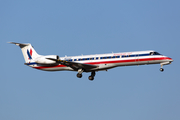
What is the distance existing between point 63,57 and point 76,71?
3345 millimetres

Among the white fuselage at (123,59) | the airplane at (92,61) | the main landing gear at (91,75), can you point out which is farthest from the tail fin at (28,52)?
the main landing gear at (91,75)

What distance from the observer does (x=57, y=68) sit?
44719 mm

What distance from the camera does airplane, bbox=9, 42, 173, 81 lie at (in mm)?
39812

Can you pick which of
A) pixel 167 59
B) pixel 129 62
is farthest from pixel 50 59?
pixel 167 59

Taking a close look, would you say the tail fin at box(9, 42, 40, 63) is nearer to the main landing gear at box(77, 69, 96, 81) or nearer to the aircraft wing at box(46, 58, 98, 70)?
the aircraft wing at box(46, 58, 98, 70)

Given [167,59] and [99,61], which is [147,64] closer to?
[167,59]

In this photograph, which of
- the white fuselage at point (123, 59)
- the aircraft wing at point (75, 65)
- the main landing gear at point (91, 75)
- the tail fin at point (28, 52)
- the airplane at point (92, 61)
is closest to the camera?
the white fuselage at point (123, 59)

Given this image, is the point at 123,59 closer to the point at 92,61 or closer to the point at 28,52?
the point at 92,61

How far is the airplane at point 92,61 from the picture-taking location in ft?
131

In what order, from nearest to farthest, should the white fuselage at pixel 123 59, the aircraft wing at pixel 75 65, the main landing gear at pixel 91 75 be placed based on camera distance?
the white fuselage at pixel 123 59
the aircraft wing at pixel 75 65
the main landing gear at pixel 91 75

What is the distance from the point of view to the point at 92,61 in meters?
42.2

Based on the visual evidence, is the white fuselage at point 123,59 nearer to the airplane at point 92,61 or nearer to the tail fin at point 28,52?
the airplane at point 92,61

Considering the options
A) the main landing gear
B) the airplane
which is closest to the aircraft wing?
the airplane

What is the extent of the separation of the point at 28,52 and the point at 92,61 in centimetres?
1143
